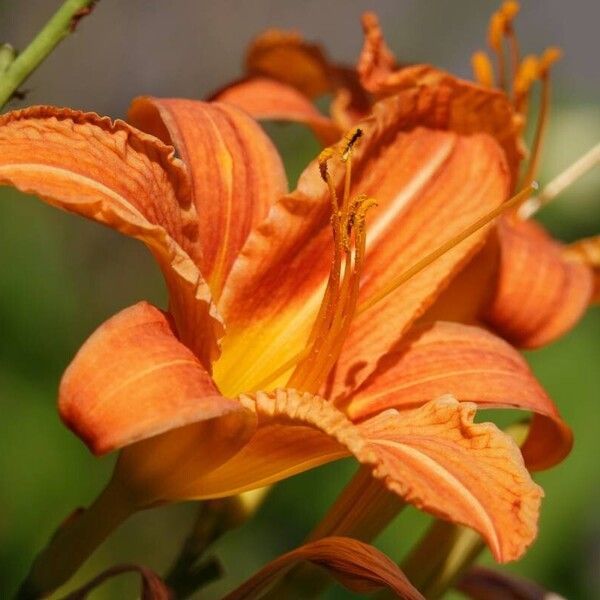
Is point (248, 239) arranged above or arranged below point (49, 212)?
above

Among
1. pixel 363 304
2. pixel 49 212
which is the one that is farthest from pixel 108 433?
pixel 49 212

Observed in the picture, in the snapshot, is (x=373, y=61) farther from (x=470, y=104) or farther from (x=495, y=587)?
(x=495, y=587)

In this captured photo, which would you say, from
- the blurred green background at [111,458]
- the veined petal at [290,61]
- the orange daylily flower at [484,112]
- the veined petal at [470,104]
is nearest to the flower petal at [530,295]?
the orange daylily flower at [484,112]

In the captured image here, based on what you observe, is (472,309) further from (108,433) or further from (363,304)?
(108,433)

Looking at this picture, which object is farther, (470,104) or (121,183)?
(470,104)

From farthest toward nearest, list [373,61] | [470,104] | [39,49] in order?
[373,61] → [470,104] → [39,49]

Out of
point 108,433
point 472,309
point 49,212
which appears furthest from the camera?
point 49,212

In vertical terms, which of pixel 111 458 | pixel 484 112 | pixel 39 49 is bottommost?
pixel 111 458

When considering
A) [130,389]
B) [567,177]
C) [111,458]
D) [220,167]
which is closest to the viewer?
[130,389]

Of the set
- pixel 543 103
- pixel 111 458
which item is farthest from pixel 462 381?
pixel 111 458
